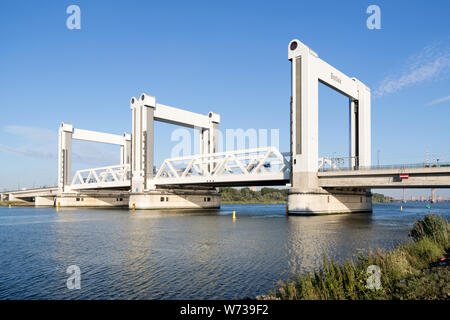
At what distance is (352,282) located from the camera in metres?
10.4

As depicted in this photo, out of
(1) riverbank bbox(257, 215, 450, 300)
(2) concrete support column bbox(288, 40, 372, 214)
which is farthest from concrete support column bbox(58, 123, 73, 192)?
(1) riverbank bbox(257, 215, 450, 300)

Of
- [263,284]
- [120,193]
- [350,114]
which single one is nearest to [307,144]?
[350,114]

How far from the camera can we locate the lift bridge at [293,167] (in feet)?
189

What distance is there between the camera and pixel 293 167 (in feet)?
197

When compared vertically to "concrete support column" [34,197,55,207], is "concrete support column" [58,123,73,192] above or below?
above

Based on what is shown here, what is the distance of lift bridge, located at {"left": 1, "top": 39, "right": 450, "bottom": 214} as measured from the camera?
57469 mm

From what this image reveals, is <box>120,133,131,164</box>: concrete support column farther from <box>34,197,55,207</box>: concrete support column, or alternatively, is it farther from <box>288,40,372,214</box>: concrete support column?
<box>288,40,372,214</box>: concrete support column

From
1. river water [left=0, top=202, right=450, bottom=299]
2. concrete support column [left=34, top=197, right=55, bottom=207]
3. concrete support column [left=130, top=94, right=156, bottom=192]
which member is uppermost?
concrete support column [left=130, top=94, right=156, bottom=192]

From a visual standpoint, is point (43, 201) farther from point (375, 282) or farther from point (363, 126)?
point (375, 282)

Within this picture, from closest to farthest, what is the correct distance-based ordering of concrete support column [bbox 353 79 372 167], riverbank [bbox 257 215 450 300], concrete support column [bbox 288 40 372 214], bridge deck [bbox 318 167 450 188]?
1. riverbank [bbox 257 215 450 300]
2. bridge deck [bbox 318 167 450 188]
3. concrete support column [bbox 288 40 372 214]
4. concrete support column [bbox 353 79 372 167]

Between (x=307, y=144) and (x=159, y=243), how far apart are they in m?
37.6

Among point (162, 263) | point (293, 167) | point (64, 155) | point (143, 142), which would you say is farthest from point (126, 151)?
point (162, 263)

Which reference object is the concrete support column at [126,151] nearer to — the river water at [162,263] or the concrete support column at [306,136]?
the concrete support column at [306,136]
